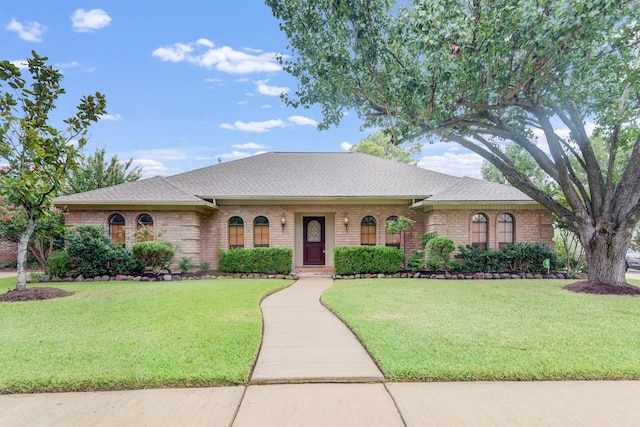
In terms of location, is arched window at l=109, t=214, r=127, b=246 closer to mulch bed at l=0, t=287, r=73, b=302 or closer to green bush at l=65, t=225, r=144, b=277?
green bush at l=65, t=225, r=144, b=277

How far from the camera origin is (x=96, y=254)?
11766 millimetres

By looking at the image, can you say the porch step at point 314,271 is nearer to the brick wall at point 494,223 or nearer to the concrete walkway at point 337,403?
the brick wall at point 494,223

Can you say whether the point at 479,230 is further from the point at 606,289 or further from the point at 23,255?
the point at 23,255

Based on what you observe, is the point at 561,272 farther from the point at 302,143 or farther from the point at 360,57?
the point at 302,143

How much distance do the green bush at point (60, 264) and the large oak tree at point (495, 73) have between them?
9188mm

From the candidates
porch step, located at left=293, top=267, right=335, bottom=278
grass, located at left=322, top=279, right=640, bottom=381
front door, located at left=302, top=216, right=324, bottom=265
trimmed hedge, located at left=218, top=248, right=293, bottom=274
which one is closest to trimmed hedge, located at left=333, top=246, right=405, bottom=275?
porch step, located at left=293, top=267, right=335, bottom=278

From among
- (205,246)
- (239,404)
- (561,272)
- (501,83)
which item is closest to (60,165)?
(205,246)

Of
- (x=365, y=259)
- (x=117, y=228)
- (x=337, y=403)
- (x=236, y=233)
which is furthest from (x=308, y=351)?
(x=117, y=228)

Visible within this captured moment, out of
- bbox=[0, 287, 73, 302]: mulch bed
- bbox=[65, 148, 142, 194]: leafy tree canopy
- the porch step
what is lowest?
the porch step

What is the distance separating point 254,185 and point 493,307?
10144 millimetres

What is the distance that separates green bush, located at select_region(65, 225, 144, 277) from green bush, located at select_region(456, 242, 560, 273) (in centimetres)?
1171

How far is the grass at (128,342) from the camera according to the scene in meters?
3.41

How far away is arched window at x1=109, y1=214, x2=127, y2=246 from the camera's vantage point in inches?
520

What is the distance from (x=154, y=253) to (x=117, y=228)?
251 centimetres
